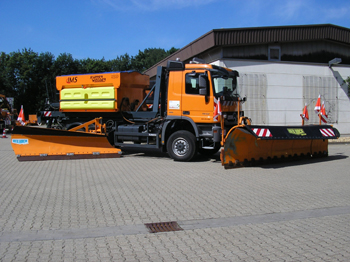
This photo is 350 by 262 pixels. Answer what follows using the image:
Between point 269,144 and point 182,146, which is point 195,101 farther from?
point 269,144

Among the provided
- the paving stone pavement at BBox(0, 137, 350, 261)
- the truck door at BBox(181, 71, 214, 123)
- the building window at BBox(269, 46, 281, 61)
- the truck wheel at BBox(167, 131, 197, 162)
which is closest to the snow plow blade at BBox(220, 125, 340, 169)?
the paving stone pavement at BBox(0, 137, 350, 261)

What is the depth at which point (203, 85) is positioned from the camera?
10.4 meters

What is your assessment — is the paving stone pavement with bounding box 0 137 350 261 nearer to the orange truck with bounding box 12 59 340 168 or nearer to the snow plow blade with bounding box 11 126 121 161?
the orange truck with bounding box 12 59 340 168

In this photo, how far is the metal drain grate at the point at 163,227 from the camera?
15.2ft

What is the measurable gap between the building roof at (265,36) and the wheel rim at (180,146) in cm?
866

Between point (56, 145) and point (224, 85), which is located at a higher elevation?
point (224, 85)

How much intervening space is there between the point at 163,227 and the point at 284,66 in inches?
694

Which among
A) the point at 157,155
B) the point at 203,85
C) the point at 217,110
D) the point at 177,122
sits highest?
the point at 203,85

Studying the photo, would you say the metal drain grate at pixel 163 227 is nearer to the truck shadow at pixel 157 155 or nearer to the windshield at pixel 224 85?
the windshield at pixel 224 85

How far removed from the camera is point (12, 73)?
5803 cm

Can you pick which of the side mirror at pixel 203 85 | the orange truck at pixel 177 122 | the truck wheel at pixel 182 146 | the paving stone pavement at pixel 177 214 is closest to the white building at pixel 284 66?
the orange truck at pixel 177 122

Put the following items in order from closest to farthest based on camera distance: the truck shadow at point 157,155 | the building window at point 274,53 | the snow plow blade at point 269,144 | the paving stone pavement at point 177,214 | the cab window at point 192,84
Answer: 1. the paving stone pavement at point 177,214
2. the snow plow blade at point 269,144
3. the cab window at point 192,84
4. the truck shadow at point 157,155
5. the building window at point 274,53

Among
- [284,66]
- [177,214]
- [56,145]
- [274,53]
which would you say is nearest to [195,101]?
[56,145]

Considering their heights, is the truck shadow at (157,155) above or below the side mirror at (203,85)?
below
